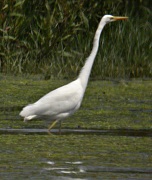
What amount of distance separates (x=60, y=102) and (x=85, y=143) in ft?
3.47

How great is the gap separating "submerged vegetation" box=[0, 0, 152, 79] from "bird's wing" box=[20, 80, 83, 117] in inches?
192

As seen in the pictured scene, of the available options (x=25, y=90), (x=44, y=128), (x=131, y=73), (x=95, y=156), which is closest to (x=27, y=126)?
(x=44, y=128)

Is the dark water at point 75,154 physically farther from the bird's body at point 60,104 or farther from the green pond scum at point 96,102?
the green pond scum at point 96,102

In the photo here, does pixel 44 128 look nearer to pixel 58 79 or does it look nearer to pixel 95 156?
pixel 95 156

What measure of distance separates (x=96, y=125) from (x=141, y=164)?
213 centimetres

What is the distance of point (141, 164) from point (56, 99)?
7.00ft

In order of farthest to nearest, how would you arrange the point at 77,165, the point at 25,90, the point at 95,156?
the point at 25,90 → the point at 95,156 → the point at 77,165

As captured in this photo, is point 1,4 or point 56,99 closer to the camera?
point 56,99

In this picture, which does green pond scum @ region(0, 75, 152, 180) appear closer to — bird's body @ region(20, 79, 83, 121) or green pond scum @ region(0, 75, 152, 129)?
green pond scum @ region(0, 75, 152, 129)

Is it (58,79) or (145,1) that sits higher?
(145,1)

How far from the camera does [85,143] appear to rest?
650 cm

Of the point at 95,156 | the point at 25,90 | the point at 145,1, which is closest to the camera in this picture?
the point at 95,156

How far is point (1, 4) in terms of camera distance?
13.0 meters

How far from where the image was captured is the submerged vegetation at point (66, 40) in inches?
501
